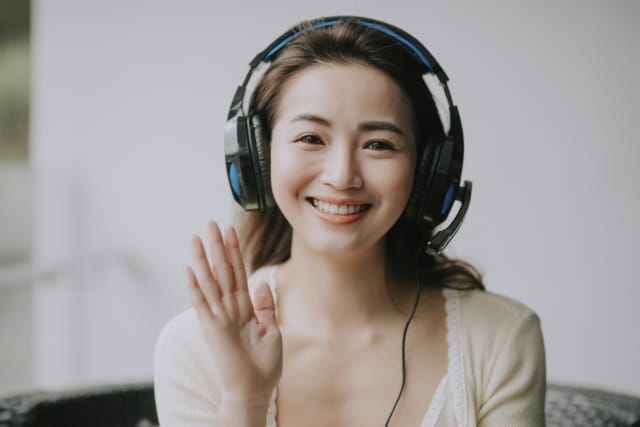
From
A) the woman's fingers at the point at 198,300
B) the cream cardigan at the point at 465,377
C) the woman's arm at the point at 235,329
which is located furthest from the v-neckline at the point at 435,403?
the woman's fingers at the point at 198,300

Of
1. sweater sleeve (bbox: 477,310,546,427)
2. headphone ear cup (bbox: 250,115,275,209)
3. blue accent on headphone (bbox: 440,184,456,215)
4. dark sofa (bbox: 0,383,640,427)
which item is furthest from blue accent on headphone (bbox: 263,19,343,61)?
dark sofa (bbox: 0,383,640,427)

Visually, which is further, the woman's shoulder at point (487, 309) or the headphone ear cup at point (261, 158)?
the woman's shoulder at point (487, 309)

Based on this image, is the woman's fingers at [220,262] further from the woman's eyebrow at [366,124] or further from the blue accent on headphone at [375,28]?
the blue accent on headphone at [375,28]

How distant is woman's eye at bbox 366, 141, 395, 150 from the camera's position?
105 centimetres

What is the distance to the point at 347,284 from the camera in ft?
3.98

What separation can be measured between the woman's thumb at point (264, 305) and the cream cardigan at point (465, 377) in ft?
0.56

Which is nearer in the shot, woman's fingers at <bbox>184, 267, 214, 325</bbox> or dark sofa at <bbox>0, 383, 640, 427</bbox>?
woman's fingers at <bbox>184, 267, 214, 325</bbox>

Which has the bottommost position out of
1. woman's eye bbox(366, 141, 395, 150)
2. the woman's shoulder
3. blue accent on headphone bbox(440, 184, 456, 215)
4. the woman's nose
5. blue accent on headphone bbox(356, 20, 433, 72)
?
the woman's shoulder

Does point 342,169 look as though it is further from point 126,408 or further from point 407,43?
point 126,408

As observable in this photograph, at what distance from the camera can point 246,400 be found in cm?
98

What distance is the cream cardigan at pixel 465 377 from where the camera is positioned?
1130 millimetres

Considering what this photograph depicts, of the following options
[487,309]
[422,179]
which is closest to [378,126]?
[422,179]

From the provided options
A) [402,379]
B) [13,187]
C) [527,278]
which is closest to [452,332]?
[402,379]

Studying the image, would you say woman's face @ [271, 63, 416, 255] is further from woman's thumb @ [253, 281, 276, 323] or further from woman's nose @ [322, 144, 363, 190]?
woman's thumb @ [253, 281, 276, 323]
